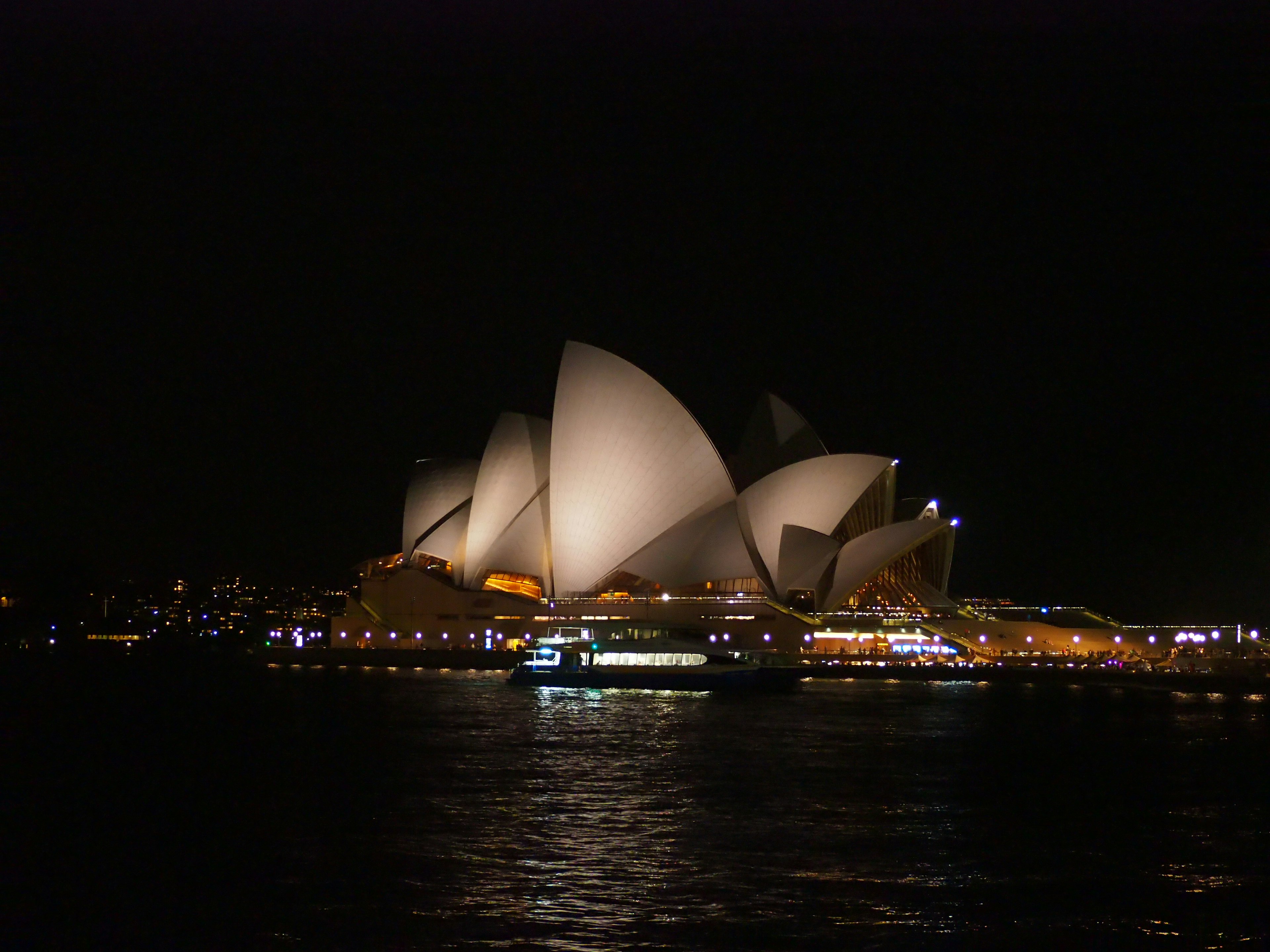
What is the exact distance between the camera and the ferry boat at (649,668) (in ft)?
144

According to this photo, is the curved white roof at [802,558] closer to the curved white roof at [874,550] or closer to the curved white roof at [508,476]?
the curved white roof at [874,550]

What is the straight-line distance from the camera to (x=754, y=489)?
55969mm

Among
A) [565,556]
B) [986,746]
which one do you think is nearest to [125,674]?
[565,556]

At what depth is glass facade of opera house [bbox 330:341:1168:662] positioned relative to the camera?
53656mm

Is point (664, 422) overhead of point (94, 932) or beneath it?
overhead

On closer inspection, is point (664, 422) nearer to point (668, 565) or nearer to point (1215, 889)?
point (668, 565)

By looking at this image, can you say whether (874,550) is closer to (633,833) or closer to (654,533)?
(654,533)

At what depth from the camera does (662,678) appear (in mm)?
43938

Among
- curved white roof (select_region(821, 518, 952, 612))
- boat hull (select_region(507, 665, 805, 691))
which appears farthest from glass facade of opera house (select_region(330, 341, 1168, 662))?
boat hull (select_region(507, 665, 805, 691))

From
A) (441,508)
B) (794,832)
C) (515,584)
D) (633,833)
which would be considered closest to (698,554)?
(515,584)

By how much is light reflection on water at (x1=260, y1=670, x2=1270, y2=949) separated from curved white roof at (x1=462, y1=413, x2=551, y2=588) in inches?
1161

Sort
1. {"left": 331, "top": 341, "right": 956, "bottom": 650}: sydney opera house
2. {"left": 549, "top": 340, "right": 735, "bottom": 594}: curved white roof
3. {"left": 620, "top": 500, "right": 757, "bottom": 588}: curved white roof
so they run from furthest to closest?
{"left": 620, "top": 500, "right": 757, "bottom": 588}: curved white roof < {"left": 331, "top": 341, "right": 956, "bottom": 650}: sydney opera house < {"left": 549, "top": 340, "right": 735, "bottom": 594}: curved white roof

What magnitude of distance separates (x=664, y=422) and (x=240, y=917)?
4183cm

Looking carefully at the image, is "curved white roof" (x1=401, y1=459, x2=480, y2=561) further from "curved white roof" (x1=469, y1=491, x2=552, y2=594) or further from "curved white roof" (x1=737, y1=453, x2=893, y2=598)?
"curved white roof" (x1=737, y1=453, x2=893, y2=598)
